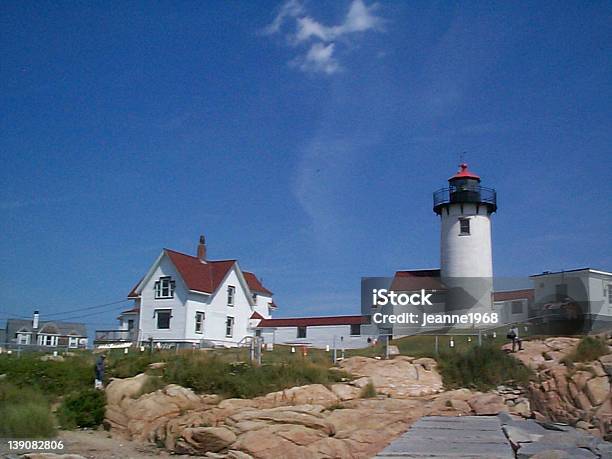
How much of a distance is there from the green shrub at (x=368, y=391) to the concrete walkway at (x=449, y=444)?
35.9 ft

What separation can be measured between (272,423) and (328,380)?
6323 mm

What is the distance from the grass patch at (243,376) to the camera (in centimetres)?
2339

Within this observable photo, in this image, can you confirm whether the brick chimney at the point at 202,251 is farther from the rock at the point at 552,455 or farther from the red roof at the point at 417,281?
the rock at the point at 552,455

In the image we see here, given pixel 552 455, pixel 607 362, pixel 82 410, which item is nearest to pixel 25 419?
pixel 82 410

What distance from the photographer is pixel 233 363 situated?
25953mm

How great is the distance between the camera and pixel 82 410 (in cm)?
2155

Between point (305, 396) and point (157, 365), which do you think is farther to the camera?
point (157, 365)

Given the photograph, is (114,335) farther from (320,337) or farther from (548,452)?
(548,452)

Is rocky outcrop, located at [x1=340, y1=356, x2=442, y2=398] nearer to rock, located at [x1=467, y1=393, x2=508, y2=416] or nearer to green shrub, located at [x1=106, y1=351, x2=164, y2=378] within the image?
rock, located at [x1=467, y1=393, x2=508, y2=416]

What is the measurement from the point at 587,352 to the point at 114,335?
2672 cm

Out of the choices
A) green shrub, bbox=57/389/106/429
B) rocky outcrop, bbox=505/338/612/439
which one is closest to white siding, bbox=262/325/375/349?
rocky outcrop, bbox=505/338/612/439

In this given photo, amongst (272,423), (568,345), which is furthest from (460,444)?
(568,345)

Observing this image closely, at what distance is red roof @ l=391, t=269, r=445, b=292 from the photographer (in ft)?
131

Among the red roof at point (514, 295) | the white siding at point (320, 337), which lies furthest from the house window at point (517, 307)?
the white siding at point (320, 337)
